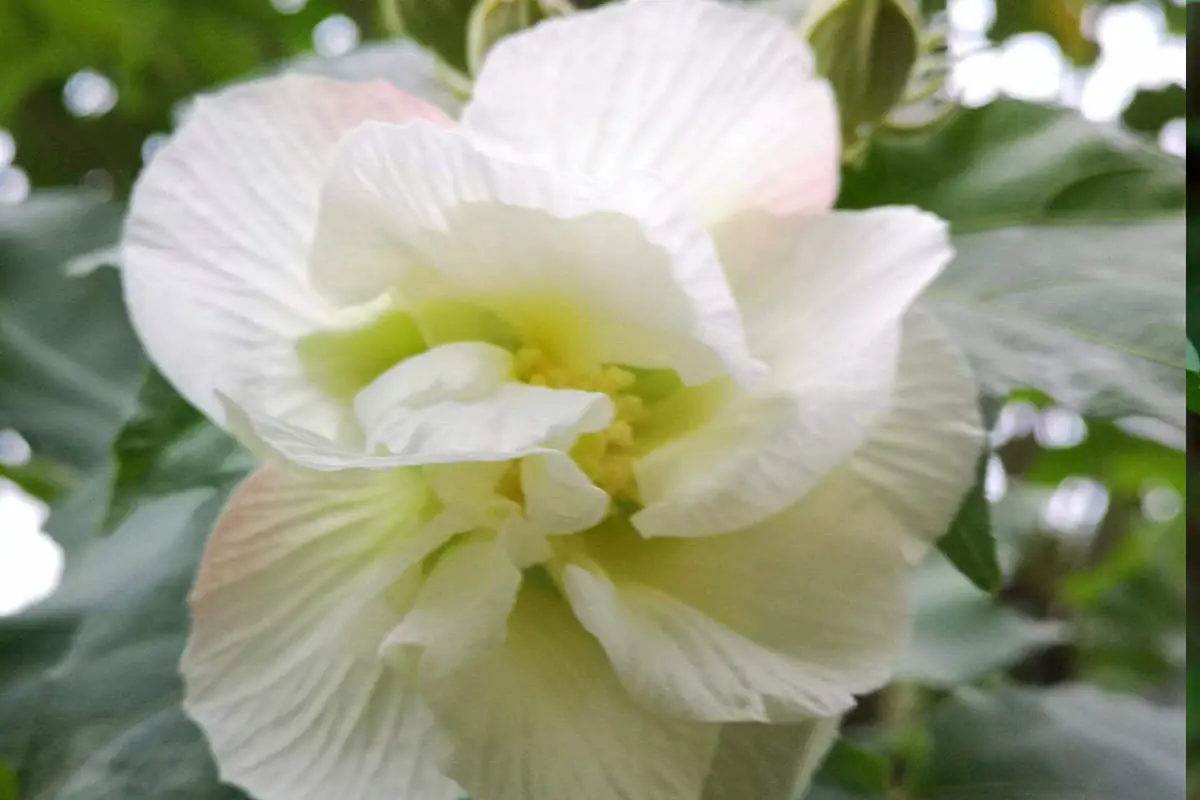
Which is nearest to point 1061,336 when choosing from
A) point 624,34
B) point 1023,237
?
point 1023,237

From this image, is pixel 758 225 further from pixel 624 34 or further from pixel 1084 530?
pixel 1084 530

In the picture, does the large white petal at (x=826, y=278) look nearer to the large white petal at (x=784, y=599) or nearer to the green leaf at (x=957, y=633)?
the large white petal at (x=784, y=599)

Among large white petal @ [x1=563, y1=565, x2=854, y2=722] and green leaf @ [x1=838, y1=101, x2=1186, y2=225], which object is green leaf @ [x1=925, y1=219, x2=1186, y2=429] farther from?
large white petal @ [x1=563, y1=565, x2=854, y2=722]

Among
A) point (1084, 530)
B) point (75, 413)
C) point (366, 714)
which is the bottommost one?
point (1084, 530)

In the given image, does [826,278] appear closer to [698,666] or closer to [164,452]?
[698,666]

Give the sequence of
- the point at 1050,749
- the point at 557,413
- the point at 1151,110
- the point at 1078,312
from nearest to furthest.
A: 1. the point at 557,413
2. the point at 1078,312
3. the point at 1050,749
4. the point at 1151,110

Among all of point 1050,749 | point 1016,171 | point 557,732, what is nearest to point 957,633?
point 1050,749

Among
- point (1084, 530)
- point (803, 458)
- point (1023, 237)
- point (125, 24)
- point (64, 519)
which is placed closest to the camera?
point (803, 458)
